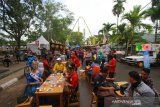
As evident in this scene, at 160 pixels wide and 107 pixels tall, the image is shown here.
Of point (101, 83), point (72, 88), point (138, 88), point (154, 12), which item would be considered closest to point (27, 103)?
point (72, 88)

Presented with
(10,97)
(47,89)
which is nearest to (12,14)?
(10,97)

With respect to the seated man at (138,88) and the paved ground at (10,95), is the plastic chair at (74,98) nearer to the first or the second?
the paved ground at (10,95)

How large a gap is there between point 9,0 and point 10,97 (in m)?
8.44

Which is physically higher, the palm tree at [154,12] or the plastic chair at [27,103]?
the palm tree at [154,12]

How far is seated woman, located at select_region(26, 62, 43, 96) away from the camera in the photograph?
8156 mm

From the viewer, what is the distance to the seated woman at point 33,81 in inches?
321

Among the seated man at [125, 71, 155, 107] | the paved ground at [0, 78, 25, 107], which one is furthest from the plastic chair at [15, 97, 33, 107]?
the seated man at [125, 71, 155, 107]

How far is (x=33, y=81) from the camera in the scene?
28.3ft

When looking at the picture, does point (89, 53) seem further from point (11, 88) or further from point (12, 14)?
point (11, 88)

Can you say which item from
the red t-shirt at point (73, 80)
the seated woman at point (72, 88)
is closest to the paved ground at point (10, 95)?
the seated woman at point (72, 88)

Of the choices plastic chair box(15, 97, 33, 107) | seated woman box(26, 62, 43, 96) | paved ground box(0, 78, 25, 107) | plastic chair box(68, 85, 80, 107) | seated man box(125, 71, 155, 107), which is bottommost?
paved ground box(0, 78, 25, 107)

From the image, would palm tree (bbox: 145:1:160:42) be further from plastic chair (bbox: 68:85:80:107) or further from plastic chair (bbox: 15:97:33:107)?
plastic chair (bbox: 15:97:33:107)

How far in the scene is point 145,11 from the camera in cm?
3175

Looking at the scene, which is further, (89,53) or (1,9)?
(89,53)
